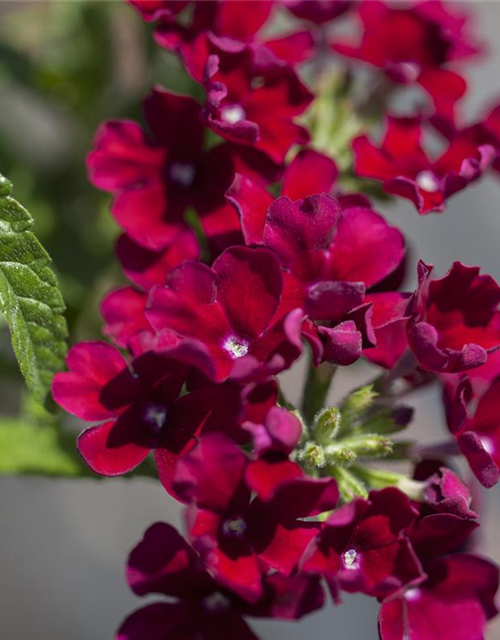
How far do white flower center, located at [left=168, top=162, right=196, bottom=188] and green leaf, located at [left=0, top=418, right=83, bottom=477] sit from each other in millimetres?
412

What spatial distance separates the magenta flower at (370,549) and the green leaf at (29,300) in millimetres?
375

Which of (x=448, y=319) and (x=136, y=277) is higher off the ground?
(x=448, y=319)

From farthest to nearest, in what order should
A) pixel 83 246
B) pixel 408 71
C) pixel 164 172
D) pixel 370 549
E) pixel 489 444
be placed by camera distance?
pixel 83 246, pixel 408 71, pixel 164 172, pixel 489 444, pixel 370 549

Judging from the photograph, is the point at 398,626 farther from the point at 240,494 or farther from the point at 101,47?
the point at 101,47

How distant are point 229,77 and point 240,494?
1.77ft

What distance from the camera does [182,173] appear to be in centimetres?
133

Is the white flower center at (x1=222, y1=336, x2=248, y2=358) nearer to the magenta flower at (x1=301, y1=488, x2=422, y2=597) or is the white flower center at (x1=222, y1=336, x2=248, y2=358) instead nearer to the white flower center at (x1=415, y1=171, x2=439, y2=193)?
the magenta flower at (x1=301, y1=488, x2=422, y2=597)

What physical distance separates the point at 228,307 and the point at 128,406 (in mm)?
168

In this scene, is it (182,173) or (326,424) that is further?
(182,173)

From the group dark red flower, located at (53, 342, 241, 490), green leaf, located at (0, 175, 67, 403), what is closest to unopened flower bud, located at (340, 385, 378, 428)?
dark red flower, located at (53, 342, 241, 490)

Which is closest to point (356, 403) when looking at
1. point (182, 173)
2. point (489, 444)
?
point (489, 444)

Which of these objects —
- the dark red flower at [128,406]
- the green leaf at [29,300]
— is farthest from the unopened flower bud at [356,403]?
the green leaf at [29,300]

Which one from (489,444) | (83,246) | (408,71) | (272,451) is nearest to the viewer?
(272,451)

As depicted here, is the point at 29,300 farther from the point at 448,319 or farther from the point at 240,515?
the point at 448,319
